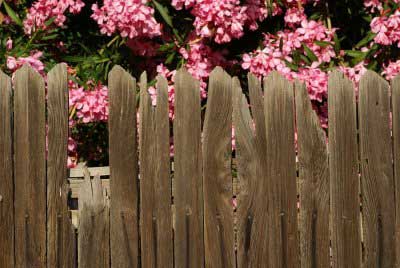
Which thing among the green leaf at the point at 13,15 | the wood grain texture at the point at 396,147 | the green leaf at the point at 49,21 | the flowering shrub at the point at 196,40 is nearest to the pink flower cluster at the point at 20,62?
the flowering shrub at the point at 196,40

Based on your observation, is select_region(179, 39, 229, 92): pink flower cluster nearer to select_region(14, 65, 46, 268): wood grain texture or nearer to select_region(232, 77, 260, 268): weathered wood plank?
select_region(232, 77, 260, 268): weathered wood plank

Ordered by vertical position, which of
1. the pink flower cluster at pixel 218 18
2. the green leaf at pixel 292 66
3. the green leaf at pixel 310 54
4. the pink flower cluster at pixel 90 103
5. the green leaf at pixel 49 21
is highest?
the green leaf at pixel 49 21

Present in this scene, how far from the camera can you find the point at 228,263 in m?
3.62

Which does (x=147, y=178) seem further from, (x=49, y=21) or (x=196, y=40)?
(x=49, y=21)

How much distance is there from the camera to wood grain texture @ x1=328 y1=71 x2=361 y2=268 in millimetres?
3633

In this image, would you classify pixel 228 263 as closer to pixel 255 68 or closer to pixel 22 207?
pixel 22 207

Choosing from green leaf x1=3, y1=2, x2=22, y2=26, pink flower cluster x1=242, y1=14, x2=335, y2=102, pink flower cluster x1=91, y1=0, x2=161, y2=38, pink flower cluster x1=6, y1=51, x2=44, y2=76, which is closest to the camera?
pink flower cluster x1=6, y1=51, x2=44, y2=76

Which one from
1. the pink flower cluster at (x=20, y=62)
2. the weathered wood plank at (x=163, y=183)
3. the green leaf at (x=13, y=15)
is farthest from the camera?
the green leaf at (x=13, y=15)

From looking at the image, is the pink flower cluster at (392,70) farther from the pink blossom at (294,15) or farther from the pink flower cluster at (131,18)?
the pink flower cluster at (131,18)

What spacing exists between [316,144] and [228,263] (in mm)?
637

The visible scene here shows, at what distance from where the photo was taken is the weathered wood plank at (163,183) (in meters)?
3.53

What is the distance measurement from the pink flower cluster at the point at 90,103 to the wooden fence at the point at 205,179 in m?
0.92

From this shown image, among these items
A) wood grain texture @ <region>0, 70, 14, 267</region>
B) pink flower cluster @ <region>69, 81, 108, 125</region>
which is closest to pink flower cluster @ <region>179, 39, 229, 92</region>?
pink flower cluster @ <region>69, 81, 108, 125</region>

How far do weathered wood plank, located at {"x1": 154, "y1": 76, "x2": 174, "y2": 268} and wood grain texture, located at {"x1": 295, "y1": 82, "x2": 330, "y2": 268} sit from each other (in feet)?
1.87
